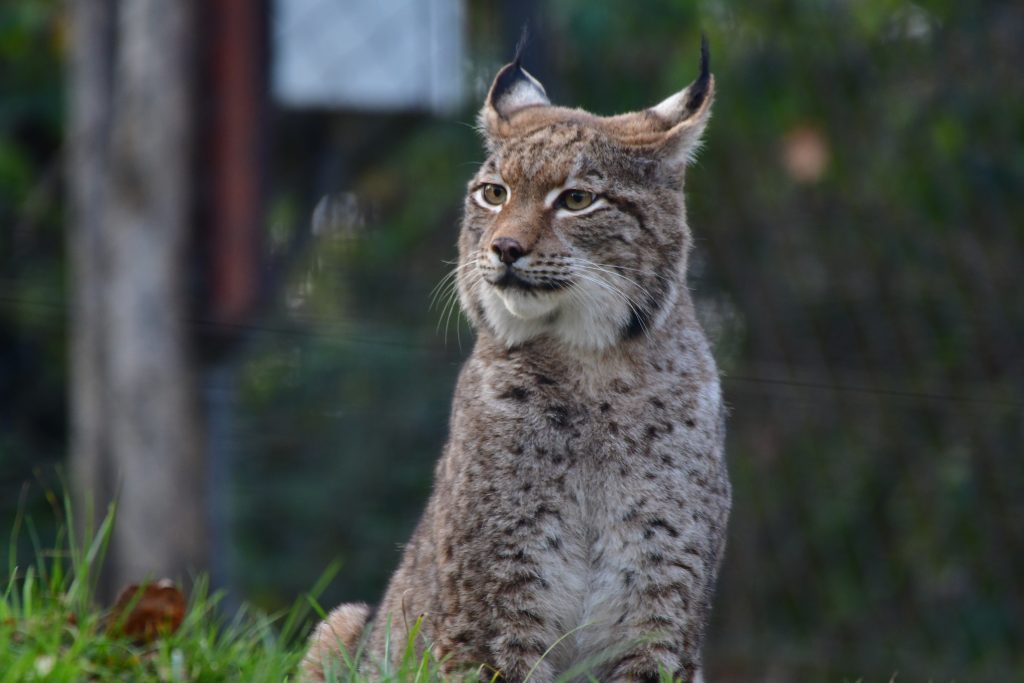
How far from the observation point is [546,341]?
3656 millimetres

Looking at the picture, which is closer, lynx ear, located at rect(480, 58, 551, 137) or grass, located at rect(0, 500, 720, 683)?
grass, located at rect(0, 500, 720, 683)

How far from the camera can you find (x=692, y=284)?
6066 millimetres

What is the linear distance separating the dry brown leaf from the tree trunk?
63.9 inches

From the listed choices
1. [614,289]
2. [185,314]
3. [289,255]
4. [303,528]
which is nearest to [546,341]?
[614,289]

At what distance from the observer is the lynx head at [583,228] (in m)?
3.53

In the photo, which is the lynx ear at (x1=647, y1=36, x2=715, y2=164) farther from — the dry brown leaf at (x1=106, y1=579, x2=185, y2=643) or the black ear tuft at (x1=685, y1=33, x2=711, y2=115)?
the dry brown leaf at (x1=106, y1=579, x2=185, y2=643)

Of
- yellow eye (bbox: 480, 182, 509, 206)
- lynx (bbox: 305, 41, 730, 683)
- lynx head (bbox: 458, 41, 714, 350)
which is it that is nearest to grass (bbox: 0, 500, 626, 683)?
lynx (bbox: 305, 41, 730, 683)

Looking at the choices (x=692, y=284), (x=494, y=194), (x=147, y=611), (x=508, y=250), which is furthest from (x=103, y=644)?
(x=692, y=284)

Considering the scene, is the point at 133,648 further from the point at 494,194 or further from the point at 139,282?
the point at 139,282

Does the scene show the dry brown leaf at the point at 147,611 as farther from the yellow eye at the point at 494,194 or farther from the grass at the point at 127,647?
the yellow eye at the point at 494,194

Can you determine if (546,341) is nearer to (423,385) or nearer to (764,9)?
(423,385)

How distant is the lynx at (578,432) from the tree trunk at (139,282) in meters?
1.95

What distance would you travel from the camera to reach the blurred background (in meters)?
5.61

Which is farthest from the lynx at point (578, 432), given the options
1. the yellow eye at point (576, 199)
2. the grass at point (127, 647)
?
the grass at point (127, 647)
